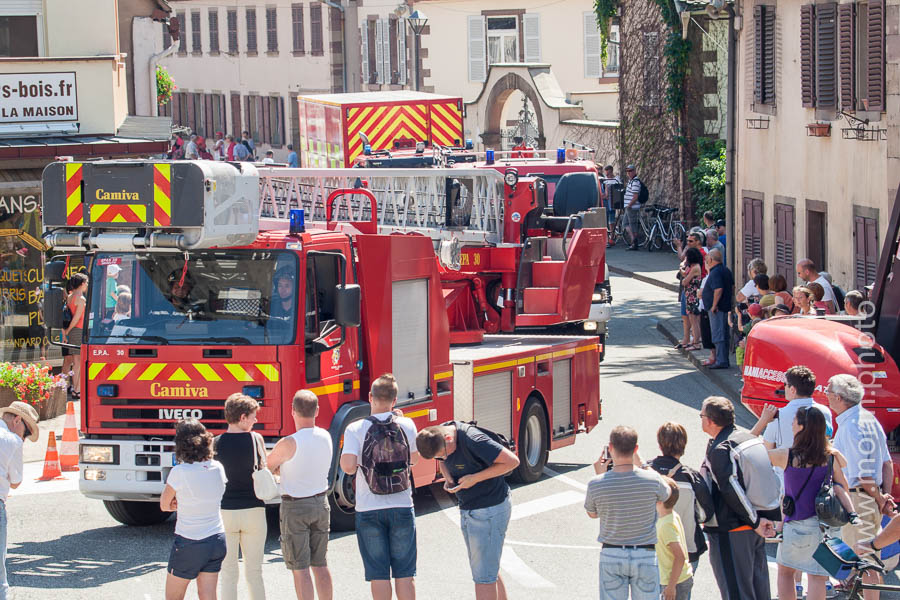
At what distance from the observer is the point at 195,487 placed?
9289mm

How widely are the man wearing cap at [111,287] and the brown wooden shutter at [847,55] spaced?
37.6 ft

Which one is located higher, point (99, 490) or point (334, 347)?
point (334, 347)

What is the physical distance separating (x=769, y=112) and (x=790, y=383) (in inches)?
584

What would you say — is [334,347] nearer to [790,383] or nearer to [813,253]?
[790,383]

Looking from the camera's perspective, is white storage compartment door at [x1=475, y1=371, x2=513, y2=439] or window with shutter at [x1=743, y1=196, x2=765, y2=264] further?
window with shutter at [x1=743, y1=196, x2=765, y2=264]

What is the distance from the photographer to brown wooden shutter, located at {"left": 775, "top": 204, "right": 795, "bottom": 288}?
77.7ft

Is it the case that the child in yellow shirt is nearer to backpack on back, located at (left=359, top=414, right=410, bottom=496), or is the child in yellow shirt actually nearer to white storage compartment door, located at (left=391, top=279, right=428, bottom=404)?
backpack on back, located at (left=359, top=414, right=410, bottom=496)

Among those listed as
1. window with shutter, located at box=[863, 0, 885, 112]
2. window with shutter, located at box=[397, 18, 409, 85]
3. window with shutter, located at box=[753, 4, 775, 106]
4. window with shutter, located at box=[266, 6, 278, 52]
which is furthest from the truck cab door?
window with shutter, located at box=[266, 6, 278, 52]

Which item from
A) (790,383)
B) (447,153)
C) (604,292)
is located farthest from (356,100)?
(790,383)

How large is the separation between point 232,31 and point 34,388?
4753 centimetres

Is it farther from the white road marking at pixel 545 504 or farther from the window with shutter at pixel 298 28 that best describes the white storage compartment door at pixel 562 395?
the window with shutter at pixel 298 28

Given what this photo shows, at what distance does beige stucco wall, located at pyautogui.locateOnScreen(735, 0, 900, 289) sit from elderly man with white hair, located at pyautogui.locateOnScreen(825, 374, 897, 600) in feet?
29.6

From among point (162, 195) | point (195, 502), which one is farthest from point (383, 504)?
point (162, 195)

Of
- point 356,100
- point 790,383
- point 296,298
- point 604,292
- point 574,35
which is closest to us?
point 790,383
